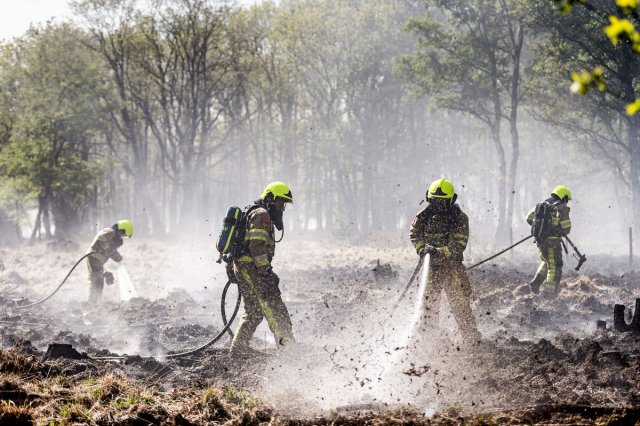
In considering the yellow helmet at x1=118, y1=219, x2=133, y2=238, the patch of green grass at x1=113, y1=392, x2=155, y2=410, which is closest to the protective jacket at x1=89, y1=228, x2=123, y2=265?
Answer: the yellow helmet at x1=118, y1=219, x2=133, y2=238

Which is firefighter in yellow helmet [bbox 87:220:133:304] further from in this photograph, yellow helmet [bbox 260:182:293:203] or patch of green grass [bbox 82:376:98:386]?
patch of green grass [bbox 82:376:98:386]

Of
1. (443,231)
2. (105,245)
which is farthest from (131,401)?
(105,245)

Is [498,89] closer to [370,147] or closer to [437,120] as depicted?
[370,147]

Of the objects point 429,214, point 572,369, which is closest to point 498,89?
point 429,214

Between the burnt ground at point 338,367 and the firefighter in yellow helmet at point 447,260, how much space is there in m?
0.21

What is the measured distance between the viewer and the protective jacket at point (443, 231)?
27.3ft

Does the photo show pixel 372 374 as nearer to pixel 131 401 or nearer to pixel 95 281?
pixel 131 401

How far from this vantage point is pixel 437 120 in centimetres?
5012

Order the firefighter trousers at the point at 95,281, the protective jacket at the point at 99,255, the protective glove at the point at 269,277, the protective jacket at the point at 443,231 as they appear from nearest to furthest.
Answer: the protective glove at the point at 269,277 → the protective jacket at the point at 443,231 → the protective jacket at the point at 99,255 → the firefighter trousers at the point at 95,281

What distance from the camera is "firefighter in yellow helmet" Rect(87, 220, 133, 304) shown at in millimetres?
13867

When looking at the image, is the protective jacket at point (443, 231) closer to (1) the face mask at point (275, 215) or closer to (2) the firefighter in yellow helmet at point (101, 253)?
(1) the face mask at point (275, 215)

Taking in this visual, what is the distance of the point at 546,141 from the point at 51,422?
1914 inches

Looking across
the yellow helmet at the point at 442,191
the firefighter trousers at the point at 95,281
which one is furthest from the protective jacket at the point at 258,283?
the firefighter trousers at the point at 95,281

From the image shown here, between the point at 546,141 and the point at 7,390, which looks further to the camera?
the point at 546,141
